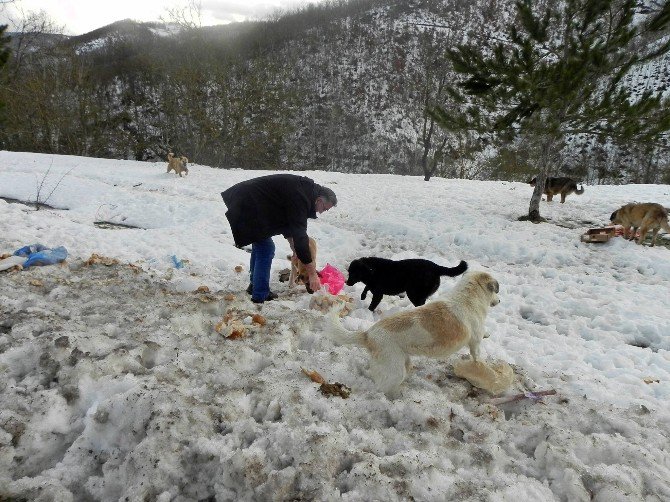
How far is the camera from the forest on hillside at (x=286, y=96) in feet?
94.1

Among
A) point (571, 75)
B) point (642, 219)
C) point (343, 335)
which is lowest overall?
point (343, 335)

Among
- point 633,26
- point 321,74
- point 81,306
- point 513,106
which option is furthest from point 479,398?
point 321,74

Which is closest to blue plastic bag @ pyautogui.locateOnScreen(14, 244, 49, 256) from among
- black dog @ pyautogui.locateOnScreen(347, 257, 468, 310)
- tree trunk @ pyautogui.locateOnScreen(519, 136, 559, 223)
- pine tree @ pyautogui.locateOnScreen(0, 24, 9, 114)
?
black dog @ pyautogui.locateOnScreen(347, 257, 468, 310)

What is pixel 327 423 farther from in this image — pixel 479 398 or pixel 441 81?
pixel 441 81

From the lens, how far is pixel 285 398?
9.53 feet

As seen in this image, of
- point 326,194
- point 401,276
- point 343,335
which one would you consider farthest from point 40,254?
point 401,276

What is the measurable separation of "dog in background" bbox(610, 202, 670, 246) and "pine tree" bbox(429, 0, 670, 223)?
5.67ft

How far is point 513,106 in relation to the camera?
10.3m

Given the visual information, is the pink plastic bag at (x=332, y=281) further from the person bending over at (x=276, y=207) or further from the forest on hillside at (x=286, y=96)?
the forest on hillside at (x=286, y=96)

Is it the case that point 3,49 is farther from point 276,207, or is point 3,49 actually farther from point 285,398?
point 285,398

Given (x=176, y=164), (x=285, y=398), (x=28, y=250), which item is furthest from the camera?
(x=176, y=164)

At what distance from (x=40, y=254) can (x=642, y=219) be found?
1177cm

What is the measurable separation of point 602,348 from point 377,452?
3550 millimetres

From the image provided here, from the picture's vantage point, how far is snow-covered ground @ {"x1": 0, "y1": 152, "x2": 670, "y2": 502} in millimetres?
2254
